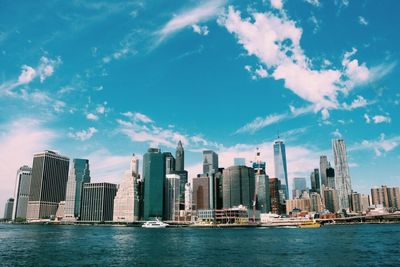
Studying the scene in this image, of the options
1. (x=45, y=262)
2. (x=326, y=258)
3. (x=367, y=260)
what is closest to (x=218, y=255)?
(x=326, y=258)

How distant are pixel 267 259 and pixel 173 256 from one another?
22901 millimetres

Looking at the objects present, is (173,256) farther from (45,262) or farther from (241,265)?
(45,262)

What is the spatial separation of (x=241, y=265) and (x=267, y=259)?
36.3ft

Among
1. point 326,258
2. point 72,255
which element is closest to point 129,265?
point 72,255

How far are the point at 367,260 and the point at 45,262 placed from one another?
67652mm

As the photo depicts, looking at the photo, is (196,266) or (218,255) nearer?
(196,266)

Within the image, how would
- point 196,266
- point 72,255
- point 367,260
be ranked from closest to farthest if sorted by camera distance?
point 196,266 < point 367,260 < point 72,255

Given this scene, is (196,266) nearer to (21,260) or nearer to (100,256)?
(100,256)

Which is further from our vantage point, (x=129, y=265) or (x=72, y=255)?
(x=72, y=255)

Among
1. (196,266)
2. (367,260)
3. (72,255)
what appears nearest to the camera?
(196,266)

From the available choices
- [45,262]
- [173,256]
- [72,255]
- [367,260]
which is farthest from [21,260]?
[367,260]

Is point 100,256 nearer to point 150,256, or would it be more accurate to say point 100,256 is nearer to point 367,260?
point 150,256

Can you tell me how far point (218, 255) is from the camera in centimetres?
9550

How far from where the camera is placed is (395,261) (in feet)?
267
